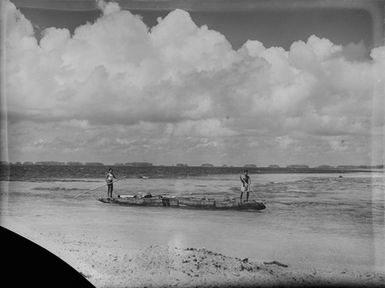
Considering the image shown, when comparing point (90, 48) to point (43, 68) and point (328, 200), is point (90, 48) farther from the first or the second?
point (328, 200)

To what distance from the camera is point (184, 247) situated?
4766 mm

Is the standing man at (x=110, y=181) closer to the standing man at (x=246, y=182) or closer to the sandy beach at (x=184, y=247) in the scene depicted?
the sandy beach at (x=184, y=247)

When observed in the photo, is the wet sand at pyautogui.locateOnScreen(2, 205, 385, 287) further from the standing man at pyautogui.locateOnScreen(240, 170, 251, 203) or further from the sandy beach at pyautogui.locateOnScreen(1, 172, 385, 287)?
the standing man at pyautogui.locateOnScreen(240, 170, 251, 203)

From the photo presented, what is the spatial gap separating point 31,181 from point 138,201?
4.43ft

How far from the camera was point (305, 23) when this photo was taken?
4.70m

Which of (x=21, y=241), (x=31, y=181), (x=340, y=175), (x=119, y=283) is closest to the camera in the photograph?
(x=21, y=241)

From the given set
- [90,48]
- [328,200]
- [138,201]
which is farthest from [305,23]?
[138,201]

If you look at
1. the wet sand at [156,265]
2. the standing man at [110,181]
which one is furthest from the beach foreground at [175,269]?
the standing man at [110,181]

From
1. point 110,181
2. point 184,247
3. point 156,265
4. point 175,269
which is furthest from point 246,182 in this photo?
point 110,181

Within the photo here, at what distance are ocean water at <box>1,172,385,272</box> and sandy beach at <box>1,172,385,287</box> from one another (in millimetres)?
11

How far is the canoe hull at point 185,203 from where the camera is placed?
5.08 meters

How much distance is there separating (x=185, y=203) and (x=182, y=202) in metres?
0.05

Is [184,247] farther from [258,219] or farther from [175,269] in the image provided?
[258,219]

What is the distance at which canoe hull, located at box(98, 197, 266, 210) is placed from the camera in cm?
508
